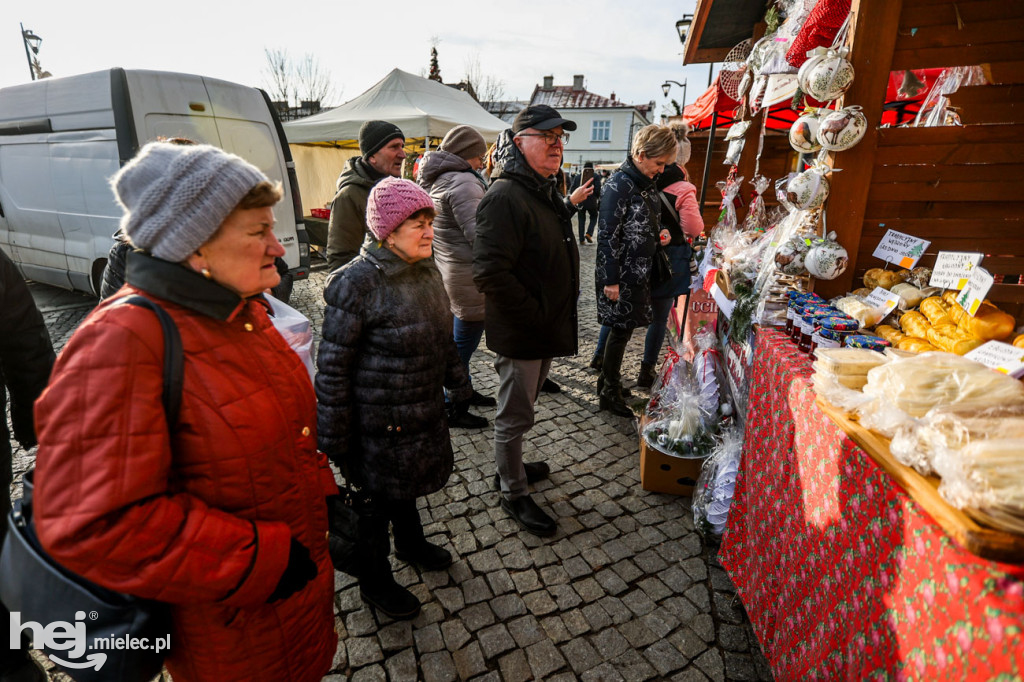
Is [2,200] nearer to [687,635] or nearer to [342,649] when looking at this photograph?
[342,649]

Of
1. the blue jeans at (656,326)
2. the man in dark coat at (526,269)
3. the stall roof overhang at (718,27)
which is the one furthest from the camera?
the stall roof overhang at (718,27)

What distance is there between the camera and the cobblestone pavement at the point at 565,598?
2.00 metres

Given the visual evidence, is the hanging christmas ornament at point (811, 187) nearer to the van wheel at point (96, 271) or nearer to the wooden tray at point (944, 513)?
the wooden tray at point (944, 513)

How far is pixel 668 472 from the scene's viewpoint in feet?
9.87

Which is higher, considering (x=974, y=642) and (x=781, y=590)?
(x=974, y=642)

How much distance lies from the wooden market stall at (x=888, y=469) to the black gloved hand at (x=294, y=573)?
138 centimetres

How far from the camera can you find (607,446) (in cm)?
360

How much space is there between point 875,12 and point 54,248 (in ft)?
28.8

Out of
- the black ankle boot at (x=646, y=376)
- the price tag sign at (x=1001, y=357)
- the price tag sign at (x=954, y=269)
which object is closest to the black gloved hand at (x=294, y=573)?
the price tag sign at (x=1001, y=357)

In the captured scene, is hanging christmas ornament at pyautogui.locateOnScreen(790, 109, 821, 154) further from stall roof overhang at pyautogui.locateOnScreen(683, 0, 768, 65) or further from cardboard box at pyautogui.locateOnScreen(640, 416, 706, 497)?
stall roof overhang at pyautogui.locateOnScreen(683, 0, 768, 65)

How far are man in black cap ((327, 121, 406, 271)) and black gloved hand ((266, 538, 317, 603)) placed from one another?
2727 millimetres

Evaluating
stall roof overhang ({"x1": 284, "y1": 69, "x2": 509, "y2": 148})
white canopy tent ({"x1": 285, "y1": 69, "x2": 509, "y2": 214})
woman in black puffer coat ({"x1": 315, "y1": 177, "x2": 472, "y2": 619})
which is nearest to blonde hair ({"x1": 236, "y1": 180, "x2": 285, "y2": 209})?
woman in black puffer coat ({"x1": 315, "y1": 177, "x2": 472, "y2": 619})

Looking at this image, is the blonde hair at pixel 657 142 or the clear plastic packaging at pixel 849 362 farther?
the blonde hair at pixel 657 142

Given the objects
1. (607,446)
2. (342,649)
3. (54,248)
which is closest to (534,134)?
(607,446)
